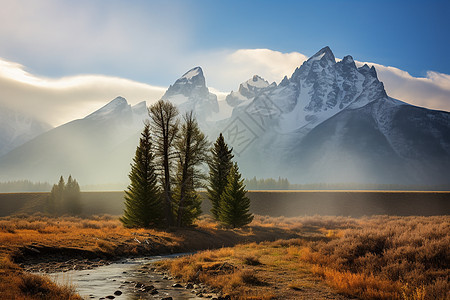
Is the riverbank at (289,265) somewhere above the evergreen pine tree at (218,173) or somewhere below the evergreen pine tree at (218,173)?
below

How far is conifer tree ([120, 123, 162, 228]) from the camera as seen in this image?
108 feet

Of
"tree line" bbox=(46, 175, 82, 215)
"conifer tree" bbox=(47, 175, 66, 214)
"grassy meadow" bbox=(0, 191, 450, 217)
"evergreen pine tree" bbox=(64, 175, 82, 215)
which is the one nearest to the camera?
"grassy meadow" bbox=(0, 191, 450, 217)

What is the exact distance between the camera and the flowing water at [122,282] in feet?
40.9

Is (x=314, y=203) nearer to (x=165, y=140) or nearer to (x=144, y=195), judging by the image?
(x=165, y=140)

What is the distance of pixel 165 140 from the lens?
33.2 meters

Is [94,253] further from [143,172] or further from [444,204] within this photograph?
[444,204]

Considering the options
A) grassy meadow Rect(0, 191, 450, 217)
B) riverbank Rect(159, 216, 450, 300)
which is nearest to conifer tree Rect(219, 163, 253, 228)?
riverbank Rect(159, 216, 450, 300)

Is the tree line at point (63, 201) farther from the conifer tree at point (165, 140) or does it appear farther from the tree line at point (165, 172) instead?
the conifer tree at point (165, 140)

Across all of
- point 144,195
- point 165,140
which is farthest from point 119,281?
point 165,140

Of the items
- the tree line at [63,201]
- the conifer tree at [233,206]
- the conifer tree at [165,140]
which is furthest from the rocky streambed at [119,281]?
the tree line at [63,201]

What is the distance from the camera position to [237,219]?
131 feet

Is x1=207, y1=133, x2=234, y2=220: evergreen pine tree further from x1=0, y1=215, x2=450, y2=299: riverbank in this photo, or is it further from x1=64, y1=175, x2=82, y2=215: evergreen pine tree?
x1=64, y1=175, x2=82, y2=215: evergreen pine tree

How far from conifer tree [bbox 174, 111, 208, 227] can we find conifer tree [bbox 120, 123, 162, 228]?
7.87 feet

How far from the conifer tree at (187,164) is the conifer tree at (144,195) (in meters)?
2.40
